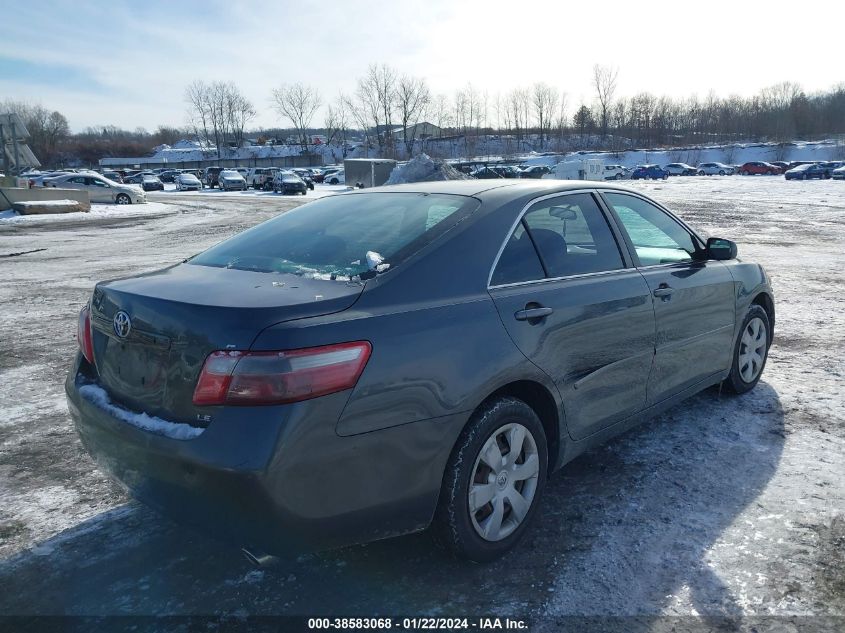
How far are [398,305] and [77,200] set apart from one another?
97.0 ft

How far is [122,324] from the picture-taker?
2.72 metres

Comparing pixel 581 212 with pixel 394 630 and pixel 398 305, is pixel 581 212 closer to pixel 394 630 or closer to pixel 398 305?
pixel 398 305

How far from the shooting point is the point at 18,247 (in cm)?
1617

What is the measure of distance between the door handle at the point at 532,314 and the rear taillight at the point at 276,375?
895 millimetres

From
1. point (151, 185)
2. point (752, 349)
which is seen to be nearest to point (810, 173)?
point (151, 185)

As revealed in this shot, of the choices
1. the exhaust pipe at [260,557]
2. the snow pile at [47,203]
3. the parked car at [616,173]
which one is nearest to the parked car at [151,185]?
the snow pile at [47,203]

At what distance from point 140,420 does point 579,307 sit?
2.05 m

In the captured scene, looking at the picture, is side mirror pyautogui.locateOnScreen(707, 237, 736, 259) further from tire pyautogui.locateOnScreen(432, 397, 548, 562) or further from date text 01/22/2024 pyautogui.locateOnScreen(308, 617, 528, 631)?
date text 01/22/2024 pyautogui.locateOnScreen(308, 617, 528, 631)

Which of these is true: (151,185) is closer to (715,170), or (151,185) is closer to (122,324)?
(715,170)

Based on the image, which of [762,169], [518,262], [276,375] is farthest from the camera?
[762,169]

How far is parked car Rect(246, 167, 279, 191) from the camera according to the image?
2036 inches

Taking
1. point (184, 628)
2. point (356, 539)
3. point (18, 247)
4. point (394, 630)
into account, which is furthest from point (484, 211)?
point (18, 247)

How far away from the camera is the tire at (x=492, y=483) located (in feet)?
9.01

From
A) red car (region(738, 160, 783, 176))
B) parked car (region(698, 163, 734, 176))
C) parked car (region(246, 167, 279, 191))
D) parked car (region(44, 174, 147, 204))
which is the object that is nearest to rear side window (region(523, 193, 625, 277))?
parked car (region(44, 174, 147, 204))
